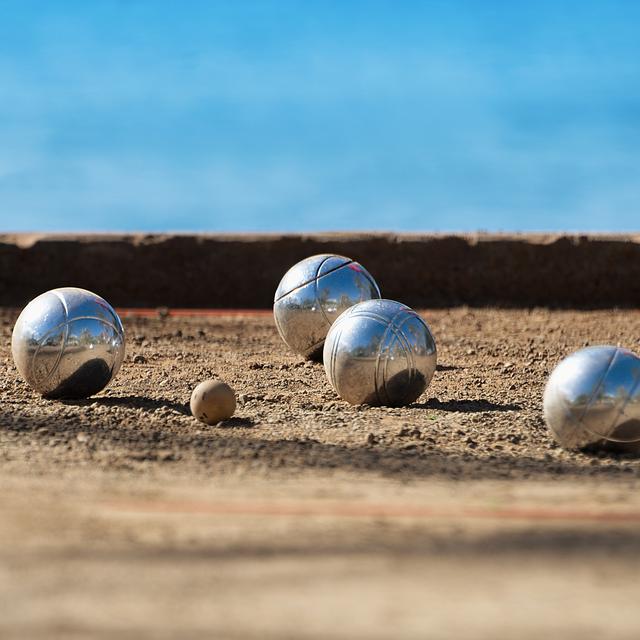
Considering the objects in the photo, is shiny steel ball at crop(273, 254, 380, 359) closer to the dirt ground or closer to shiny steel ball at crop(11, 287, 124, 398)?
the dirt ground

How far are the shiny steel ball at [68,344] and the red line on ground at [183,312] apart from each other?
27.7 feet

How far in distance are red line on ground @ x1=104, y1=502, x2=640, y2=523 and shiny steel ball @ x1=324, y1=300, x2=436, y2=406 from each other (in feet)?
11.0

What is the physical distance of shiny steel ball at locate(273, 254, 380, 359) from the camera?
12547 mm

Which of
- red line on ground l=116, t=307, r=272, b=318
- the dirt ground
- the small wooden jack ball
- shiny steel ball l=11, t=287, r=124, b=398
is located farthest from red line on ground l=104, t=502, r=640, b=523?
red line on ground l=116, t=307, r=272, b=318

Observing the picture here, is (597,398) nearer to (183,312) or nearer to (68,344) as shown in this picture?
(68,344)

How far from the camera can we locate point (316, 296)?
494 inches

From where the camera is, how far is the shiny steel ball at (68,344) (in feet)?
33.0

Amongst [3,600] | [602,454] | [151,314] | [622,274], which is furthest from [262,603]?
[622,274]

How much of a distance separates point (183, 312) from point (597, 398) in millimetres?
12934

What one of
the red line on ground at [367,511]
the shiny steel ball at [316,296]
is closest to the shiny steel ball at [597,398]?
the red line on ground at [367,511]

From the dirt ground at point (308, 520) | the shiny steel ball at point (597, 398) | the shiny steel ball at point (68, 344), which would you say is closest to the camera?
the dirt ground at point (308, 520)

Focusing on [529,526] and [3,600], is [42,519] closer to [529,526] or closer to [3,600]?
[3,600]

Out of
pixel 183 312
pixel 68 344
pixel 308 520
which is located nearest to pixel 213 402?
pixel 68 344

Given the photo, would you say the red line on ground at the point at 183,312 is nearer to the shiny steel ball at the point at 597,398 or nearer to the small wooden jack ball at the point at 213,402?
the small wooden jack ball at the point at 213,402
